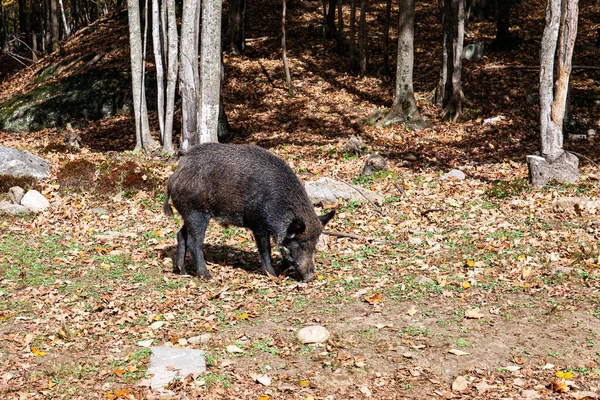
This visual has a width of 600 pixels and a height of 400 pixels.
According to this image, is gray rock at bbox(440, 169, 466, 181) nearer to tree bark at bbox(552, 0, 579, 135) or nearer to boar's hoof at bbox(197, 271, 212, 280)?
tree bark at bbox(552, 0, 579, 135)

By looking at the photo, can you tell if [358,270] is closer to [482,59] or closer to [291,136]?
[291,136]

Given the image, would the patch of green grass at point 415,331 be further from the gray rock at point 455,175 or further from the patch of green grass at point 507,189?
the gray rock at point 455,175

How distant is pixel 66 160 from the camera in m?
15.8

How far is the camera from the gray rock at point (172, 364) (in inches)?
255

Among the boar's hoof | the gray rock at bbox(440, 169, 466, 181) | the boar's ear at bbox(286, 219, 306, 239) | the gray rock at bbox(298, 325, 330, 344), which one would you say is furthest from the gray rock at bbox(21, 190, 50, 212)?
the gray rock at bbox(440, 169, 466, 181)

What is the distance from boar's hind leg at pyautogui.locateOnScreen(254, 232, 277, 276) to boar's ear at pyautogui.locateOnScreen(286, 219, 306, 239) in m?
0.52

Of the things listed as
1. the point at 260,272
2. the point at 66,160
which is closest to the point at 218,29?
the point at 66,160

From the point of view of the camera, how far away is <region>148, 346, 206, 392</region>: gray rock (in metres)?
6.48

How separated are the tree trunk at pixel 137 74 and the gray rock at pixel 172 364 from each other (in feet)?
41.0

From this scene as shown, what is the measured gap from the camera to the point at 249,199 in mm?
9016

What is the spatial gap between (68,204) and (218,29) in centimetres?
559

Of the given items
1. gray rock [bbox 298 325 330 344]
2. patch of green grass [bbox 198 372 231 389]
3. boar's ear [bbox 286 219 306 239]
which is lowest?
patch of green grass [bbox 198 372 231 389]

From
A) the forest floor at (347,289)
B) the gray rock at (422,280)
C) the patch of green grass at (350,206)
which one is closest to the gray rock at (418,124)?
the forest floor at (347,289)

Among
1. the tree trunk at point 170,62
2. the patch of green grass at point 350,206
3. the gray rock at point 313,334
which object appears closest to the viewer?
the gray rock at point 313,334
